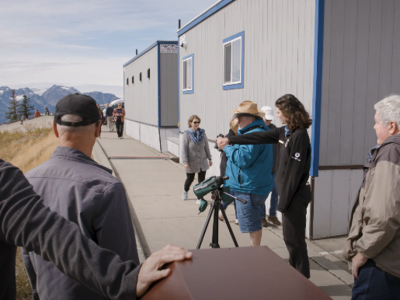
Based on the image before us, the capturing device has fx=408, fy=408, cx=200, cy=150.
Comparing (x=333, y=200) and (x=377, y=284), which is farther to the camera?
(x=333, y=200)

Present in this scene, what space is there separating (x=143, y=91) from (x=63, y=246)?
20.0m

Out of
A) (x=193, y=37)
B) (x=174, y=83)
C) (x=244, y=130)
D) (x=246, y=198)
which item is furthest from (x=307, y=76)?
(x=174, y=83)

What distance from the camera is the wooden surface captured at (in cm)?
133

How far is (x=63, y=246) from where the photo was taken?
1361 mm

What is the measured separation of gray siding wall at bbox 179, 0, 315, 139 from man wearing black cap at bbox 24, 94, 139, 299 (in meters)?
4.62

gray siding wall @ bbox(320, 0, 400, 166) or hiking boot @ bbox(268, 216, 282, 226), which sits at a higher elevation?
gray siding wall @ bbox(320, 0, 400, 166)

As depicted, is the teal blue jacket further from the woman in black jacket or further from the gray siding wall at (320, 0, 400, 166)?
the gray siding wall at (320, 0, 400, 166)

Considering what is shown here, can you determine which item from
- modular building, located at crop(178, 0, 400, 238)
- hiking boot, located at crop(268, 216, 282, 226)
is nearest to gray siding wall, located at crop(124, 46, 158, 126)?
modular building, located at crop(178, 0, 400, 238)

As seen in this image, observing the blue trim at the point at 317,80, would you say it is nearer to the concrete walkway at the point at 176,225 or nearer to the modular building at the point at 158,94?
the concrete walkway at the point at 176,225

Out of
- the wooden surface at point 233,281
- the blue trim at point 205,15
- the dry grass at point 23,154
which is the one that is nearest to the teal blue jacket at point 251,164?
the dry grass at point 23,154

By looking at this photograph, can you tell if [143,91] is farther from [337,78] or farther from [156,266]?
[156,266]

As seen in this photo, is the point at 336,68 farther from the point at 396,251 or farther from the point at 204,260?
the point at 204,260

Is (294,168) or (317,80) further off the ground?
(317,80)

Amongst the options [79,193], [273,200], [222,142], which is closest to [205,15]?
[273,200]
